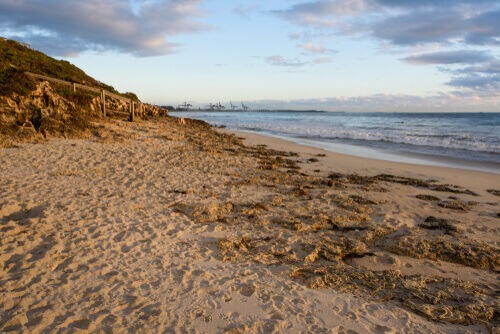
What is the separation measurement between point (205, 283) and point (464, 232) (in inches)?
205

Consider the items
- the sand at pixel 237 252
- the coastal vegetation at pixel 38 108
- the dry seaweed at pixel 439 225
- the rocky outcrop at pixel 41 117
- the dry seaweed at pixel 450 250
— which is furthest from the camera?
the coastal vegetation at pixel 38 108

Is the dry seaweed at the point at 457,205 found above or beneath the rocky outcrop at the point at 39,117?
beneath

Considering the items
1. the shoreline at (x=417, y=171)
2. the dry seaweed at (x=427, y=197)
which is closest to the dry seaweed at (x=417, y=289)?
the dry seaweed at (x=427, y=197)

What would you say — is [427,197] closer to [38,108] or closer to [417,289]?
[417,289]

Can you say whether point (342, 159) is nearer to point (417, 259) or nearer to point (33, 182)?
point (417, 259)


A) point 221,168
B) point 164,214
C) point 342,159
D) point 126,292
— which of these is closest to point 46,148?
point 221,168

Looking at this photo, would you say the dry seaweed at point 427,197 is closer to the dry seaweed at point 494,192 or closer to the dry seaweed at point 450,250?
the dry seaweed at point 494,192

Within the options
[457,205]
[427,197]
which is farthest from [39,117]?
[457,205]

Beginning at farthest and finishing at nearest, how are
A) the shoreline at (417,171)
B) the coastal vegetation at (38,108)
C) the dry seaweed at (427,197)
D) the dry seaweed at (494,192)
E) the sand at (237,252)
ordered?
the coastal vegetation at (38,108) → the shoreline at (417,171) → the dry seaweed at (494,192) → the dry seaweed at (427,197) → the sand at (237,252)

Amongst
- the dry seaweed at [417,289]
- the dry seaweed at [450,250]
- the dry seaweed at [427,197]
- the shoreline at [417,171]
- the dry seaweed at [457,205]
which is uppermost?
the shoreline at [417,171]

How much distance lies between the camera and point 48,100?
49.8 ft

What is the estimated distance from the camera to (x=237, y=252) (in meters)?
5.13

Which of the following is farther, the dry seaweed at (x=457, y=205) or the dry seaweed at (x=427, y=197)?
the dry seaweed at (x=427, y=197)

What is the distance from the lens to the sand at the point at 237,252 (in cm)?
358
